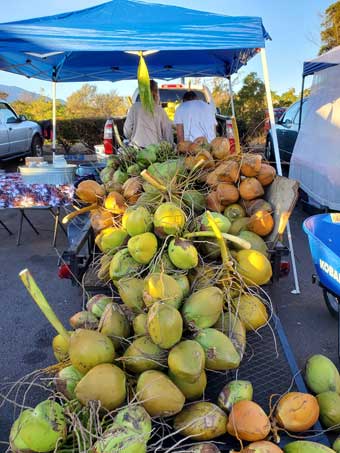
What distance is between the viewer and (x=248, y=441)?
142 cm

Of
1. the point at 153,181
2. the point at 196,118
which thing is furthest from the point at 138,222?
the point at 196,118

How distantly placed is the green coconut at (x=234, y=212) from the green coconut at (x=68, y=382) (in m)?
1.51

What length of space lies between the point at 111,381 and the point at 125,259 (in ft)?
2.65

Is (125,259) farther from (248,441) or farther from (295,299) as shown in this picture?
(295,299)

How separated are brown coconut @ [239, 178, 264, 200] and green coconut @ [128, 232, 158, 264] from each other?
36.6 inches

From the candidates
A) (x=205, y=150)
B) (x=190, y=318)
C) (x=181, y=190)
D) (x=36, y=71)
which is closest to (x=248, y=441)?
(x=190, y=318)

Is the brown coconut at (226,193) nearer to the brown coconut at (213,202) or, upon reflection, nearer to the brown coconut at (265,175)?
the brown coconut at (213,202)

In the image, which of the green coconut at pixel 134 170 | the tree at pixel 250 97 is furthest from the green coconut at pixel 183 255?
the tree at pixel 250 97

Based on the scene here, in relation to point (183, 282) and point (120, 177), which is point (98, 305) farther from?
point (120, 177)

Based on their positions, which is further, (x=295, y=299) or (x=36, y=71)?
(x=36, y=71)

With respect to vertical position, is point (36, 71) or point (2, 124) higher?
point (36, 71)

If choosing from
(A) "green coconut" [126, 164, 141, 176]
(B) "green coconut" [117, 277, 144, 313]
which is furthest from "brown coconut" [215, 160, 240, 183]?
(B) "green coconut" [117, 277, 144, 313]

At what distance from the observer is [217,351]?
1530 mm

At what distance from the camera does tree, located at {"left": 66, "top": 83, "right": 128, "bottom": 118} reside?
19.9 metres
